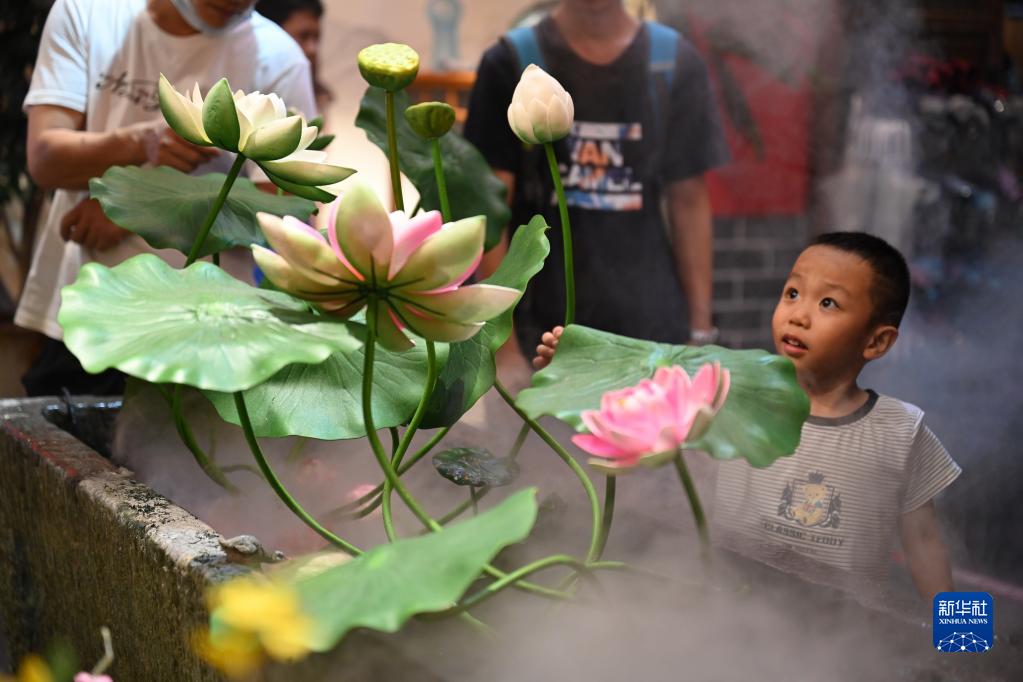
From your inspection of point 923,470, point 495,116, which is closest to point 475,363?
point 923,470

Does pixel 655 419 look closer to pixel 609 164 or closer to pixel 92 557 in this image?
pixel 92 557

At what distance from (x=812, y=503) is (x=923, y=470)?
0.49ft

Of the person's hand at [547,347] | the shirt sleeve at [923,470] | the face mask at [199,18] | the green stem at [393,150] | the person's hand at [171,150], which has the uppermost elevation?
the face mask at [199,18]

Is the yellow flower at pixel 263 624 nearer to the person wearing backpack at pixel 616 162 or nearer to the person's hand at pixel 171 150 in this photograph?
the person's hand at pixel 171 150

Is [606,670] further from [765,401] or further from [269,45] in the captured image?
[269,45]

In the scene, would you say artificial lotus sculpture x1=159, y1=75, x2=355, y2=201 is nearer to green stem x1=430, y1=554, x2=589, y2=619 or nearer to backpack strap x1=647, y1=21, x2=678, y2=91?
green stem x1=430, y1=554, x2=589, y2=619

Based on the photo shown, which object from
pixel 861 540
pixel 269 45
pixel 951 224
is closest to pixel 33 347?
pixel 269 45

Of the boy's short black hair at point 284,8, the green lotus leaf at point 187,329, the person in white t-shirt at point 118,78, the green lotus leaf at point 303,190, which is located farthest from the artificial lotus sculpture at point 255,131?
the boy's short black hair at point 284,8

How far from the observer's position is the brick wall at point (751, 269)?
3801mm

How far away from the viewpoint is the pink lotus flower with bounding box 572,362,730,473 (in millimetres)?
707

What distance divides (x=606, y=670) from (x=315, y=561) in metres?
0.24

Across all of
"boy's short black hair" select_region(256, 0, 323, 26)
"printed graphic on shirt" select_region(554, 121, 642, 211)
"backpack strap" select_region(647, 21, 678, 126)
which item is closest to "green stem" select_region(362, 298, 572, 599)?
"printed graphic on shirt" select_region(554, 121, 642, 211)

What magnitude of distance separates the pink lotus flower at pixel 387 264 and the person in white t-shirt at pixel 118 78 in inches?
33.3

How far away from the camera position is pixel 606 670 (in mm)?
843
